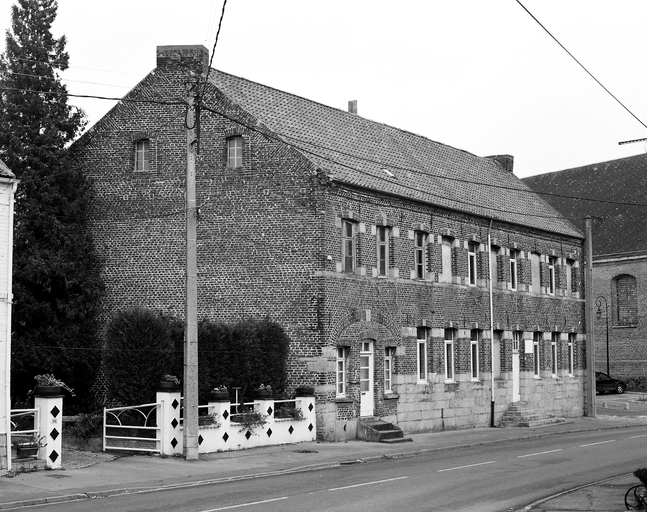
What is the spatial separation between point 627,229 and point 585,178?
23.1ft

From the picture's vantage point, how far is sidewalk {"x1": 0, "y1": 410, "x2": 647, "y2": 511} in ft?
57.6

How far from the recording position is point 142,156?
31.8 m

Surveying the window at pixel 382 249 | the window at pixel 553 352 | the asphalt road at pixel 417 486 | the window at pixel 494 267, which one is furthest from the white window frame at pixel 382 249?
the window at pixel 553 352

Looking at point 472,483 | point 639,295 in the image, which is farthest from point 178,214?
point 639,295

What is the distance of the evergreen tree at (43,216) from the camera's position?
2861cm

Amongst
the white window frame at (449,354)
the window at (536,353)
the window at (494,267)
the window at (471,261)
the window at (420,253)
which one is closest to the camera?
the window at (420,253)

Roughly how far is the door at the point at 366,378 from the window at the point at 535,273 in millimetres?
12767

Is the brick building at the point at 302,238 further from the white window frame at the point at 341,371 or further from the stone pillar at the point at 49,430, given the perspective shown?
the stone pillar at the point at 49,430

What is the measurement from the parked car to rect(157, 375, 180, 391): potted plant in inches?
1571

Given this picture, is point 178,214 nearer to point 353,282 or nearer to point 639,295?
point 353,282

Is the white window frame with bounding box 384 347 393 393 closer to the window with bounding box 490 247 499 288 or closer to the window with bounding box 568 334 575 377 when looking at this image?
the window with bounding box 490 247 499 288

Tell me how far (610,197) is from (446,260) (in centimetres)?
3490

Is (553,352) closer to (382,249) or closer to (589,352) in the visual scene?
(589,352)

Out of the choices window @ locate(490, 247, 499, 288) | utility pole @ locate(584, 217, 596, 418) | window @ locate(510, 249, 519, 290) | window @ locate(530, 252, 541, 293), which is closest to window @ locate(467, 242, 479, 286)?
window @ locate(490, 247, 499, 288)
